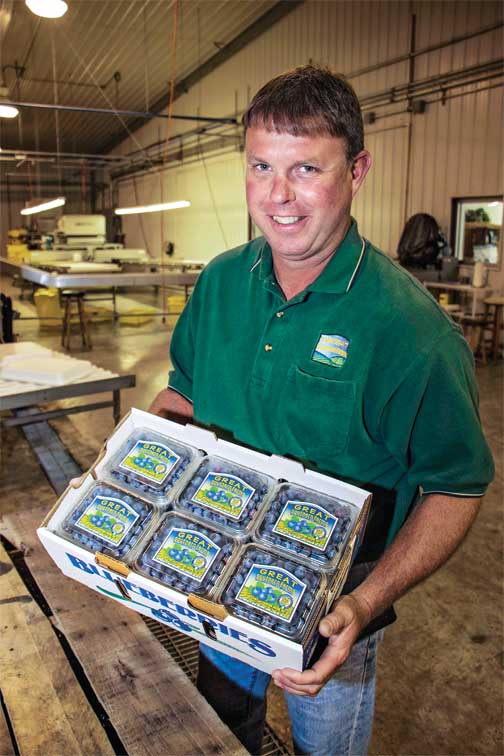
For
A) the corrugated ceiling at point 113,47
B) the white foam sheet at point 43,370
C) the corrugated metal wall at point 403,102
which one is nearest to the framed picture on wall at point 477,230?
the corrugated metal wall at point 403,102

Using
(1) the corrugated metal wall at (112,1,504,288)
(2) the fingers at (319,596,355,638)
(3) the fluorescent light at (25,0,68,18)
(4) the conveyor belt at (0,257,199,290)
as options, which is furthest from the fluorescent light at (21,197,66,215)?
(2) the fingers at (319,596,355,638)

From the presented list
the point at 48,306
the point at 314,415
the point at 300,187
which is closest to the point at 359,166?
the point at 300,187

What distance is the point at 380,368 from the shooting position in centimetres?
114

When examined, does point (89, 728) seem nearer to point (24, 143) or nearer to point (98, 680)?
point (98, 680)

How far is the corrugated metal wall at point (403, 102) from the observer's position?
7281mm

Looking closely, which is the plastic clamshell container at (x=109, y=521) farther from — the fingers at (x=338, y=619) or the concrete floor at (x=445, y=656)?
the concrete floor at (x=445, y=656)

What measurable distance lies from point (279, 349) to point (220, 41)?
12165 millimetres

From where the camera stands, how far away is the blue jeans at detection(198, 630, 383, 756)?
1360 mm

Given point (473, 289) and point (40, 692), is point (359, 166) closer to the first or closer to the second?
point (40, 692)

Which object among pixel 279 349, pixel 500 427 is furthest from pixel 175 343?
pixel 500 427

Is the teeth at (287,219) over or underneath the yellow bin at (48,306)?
over

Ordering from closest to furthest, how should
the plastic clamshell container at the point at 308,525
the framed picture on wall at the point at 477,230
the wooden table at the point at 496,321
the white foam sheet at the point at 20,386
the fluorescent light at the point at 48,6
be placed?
the plastic clamshell container at the point at 308,525 < the white foam sheet at the point at 20,386 < the fluorescent light at the point at 48,6 < the wooden table at the point at 496,321 < the framed picture on wall at the point at 477,230

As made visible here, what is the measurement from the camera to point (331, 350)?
1.20 meters

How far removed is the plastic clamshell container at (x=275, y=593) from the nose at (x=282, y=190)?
666 mm
